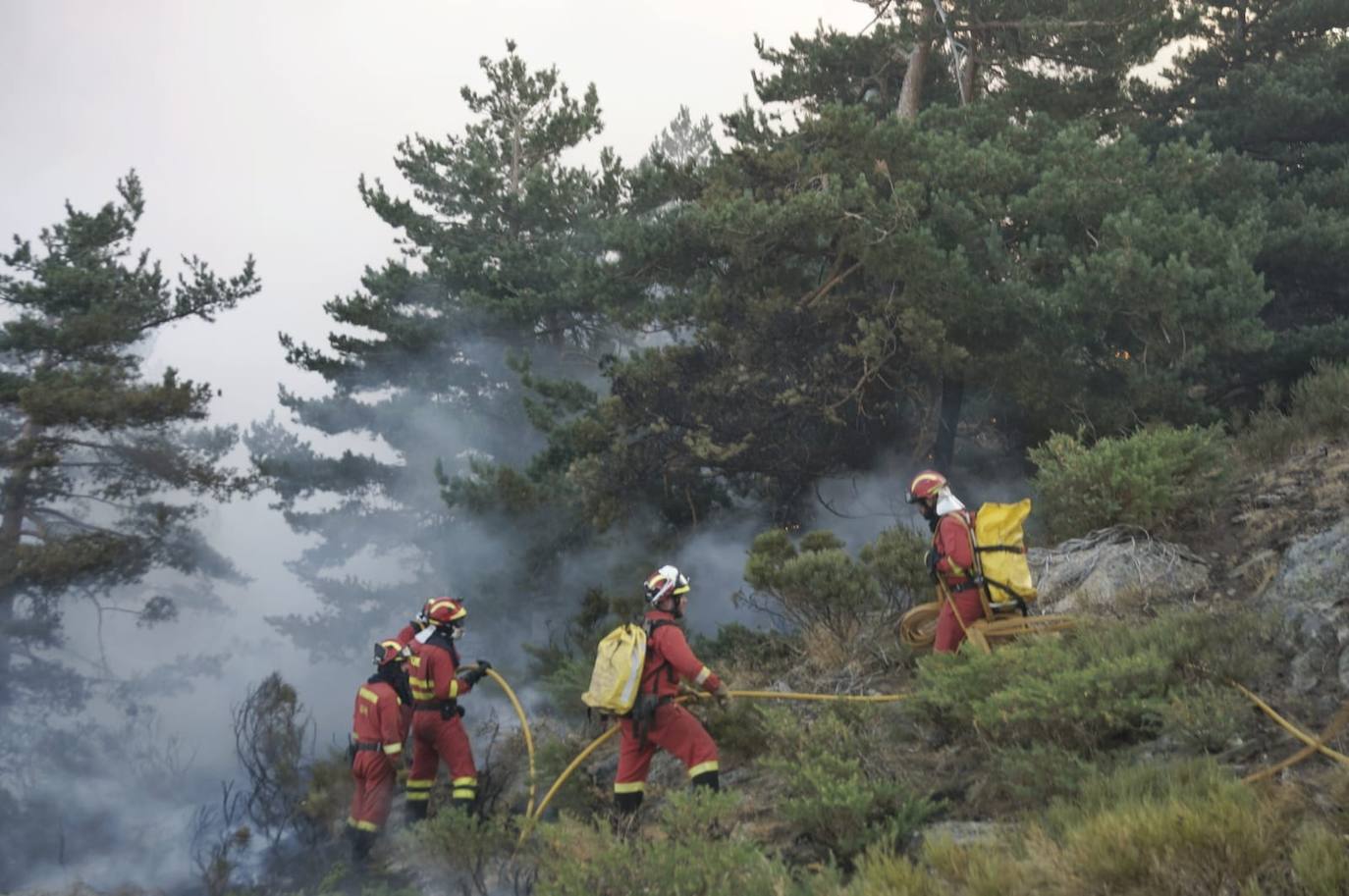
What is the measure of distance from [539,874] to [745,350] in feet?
32.5

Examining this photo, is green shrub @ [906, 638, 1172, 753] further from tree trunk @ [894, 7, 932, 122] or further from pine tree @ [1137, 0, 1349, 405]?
tree trunk @ [894, 7, 932, 122]

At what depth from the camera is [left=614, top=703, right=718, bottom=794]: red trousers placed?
768cm

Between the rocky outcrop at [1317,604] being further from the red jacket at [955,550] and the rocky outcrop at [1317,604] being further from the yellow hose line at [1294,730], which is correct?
the red jacket at [955,550]

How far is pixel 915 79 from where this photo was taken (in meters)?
19.3

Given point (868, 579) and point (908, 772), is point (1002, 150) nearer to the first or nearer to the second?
point (868, 579)

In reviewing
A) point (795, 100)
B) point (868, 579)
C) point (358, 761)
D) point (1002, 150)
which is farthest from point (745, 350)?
point (358, 761)

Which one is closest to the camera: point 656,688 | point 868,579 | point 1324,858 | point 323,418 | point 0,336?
point 1324,858

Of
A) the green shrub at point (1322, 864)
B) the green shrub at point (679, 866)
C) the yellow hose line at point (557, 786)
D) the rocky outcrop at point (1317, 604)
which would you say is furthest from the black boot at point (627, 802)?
the green shrub at point (1322, 864)

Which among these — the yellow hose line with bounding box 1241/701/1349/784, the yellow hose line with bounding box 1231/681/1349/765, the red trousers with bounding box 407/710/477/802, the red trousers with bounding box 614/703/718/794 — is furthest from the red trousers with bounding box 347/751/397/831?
the yellow hose line with bounding box 1241/701/1349/784

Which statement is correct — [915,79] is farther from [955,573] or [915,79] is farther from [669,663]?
[669,663]

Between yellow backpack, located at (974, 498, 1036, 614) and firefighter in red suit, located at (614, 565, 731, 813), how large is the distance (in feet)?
6.92

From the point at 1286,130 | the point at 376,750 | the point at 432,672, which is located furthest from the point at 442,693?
the point at 1286,130

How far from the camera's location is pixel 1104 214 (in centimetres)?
1379

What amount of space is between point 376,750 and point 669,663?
3093 mm
